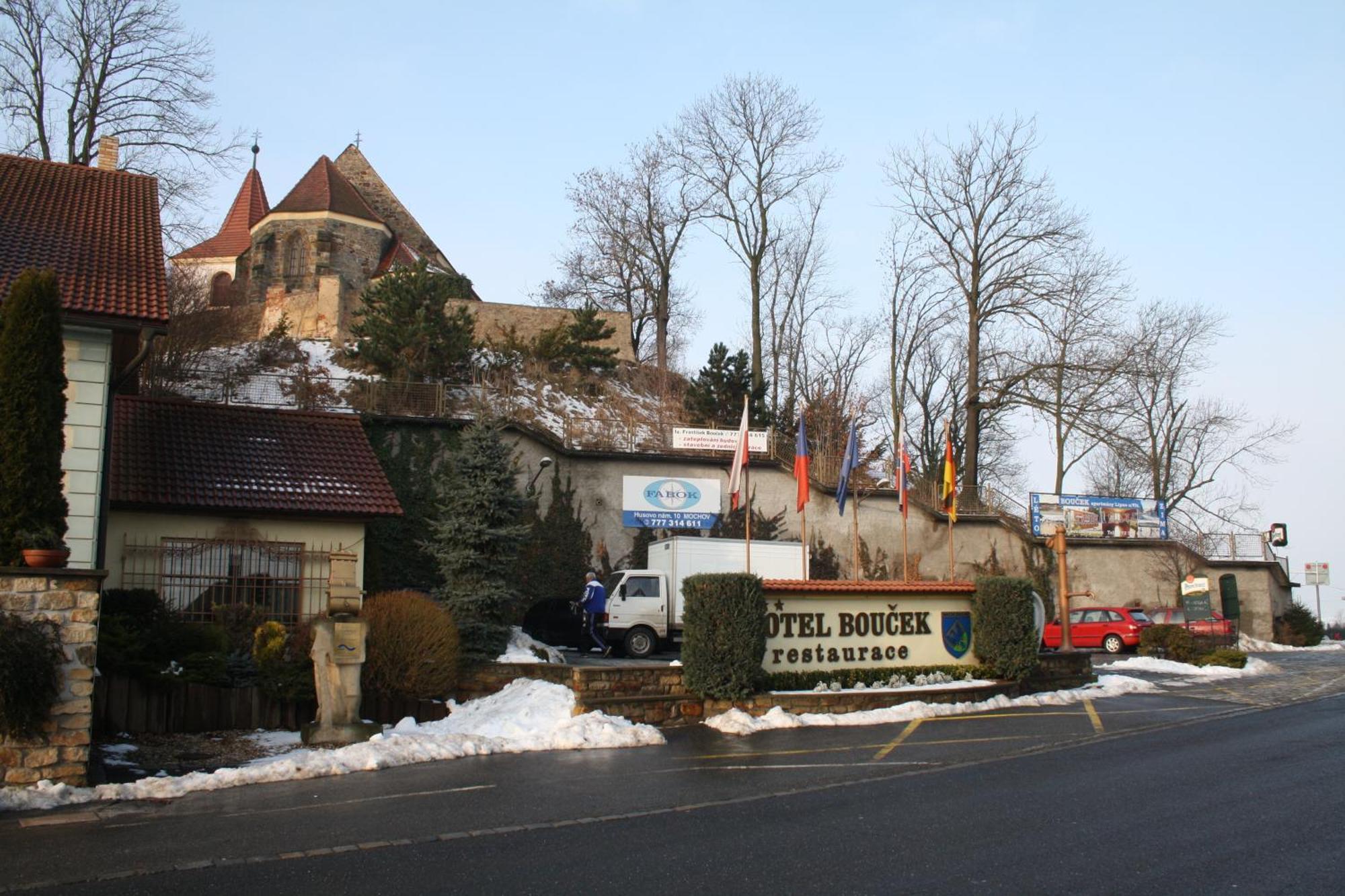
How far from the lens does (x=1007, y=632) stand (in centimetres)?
1922

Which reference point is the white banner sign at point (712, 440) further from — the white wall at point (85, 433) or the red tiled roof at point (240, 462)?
the white wall at point (85, 433)

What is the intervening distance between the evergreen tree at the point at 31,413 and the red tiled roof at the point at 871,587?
9.95 meters

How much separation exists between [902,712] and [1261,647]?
79.9 feet

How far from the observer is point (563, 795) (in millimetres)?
10102

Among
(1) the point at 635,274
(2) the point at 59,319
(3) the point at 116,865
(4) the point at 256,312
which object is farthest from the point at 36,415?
(1) the point at 635,274

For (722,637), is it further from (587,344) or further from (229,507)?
(587,344)

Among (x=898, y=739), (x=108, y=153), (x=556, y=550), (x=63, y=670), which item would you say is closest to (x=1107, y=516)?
(x=556, y=550)

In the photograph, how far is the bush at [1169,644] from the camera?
24.8 meters

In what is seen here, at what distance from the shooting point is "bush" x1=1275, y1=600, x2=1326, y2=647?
38875 mm

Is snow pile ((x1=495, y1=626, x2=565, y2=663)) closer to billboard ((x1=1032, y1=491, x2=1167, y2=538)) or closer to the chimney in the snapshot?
the chimney

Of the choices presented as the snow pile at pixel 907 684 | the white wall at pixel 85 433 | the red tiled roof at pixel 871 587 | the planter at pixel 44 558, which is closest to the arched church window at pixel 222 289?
the white wall at pixel 85 433

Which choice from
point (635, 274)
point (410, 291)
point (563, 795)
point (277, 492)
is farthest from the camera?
point (635, 274)

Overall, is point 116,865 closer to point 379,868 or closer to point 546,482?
point 379,868

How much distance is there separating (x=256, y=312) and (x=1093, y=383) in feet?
109
